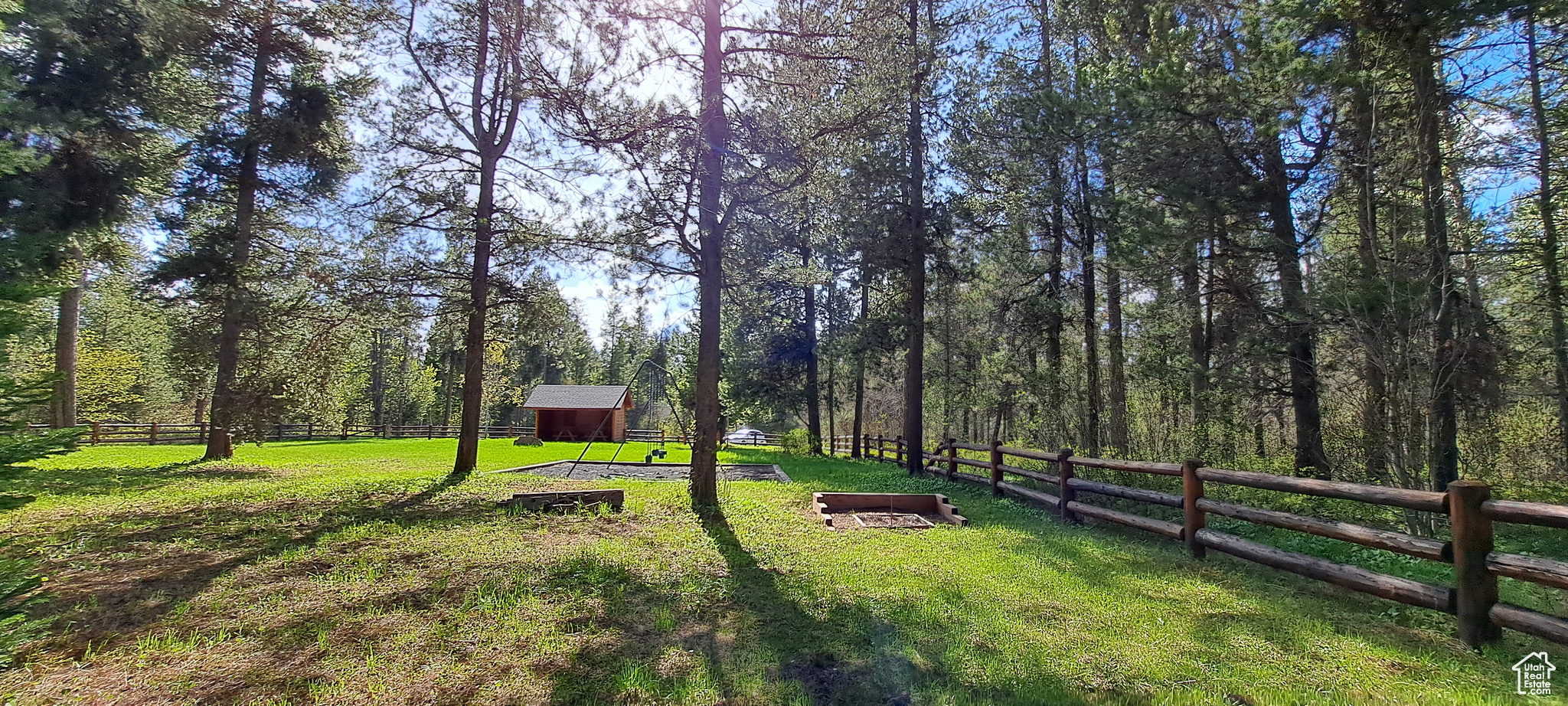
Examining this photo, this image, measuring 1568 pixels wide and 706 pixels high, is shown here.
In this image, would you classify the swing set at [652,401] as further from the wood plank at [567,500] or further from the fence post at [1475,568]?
the fence post at [1475,568]

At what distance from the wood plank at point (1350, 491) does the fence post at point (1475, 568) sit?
0.14m

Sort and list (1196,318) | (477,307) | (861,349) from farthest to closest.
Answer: (861,349) < (1196,318) < (477,307)

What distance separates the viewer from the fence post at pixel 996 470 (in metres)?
9.81

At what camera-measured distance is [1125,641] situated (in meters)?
3.57

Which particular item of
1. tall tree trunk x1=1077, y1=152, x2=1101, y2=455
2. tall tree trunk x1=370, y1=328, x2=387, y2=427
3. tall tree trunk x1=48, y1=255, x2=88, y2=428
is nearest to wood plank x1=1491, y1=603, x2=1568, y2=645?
tall tree trunk x1=1077, y1=152, x2=1101, y2=455

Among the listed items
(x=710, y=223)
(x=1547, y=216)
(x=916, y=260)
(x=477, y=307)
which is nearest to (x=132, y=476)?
(x=477, y=307)

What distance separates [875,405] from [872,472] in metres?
19.8

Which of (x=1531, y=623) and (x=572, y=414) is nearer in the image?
(x=1531, y=623)

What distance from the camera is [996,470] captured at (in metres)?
9.91

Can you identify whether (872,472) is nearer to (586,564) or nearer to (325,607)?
(586,564)

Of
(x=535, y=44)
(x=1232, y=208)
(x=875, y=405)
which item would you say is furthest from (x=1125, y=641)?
(x=875, y=405)

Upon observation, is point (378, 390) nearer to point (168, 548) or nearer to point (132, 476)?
point (132, 476)

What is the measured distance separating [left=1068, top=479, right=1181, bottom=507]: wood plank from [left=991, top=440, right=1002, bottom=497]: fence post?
2177 mm

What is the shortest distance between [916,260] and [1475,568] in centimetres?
1084
